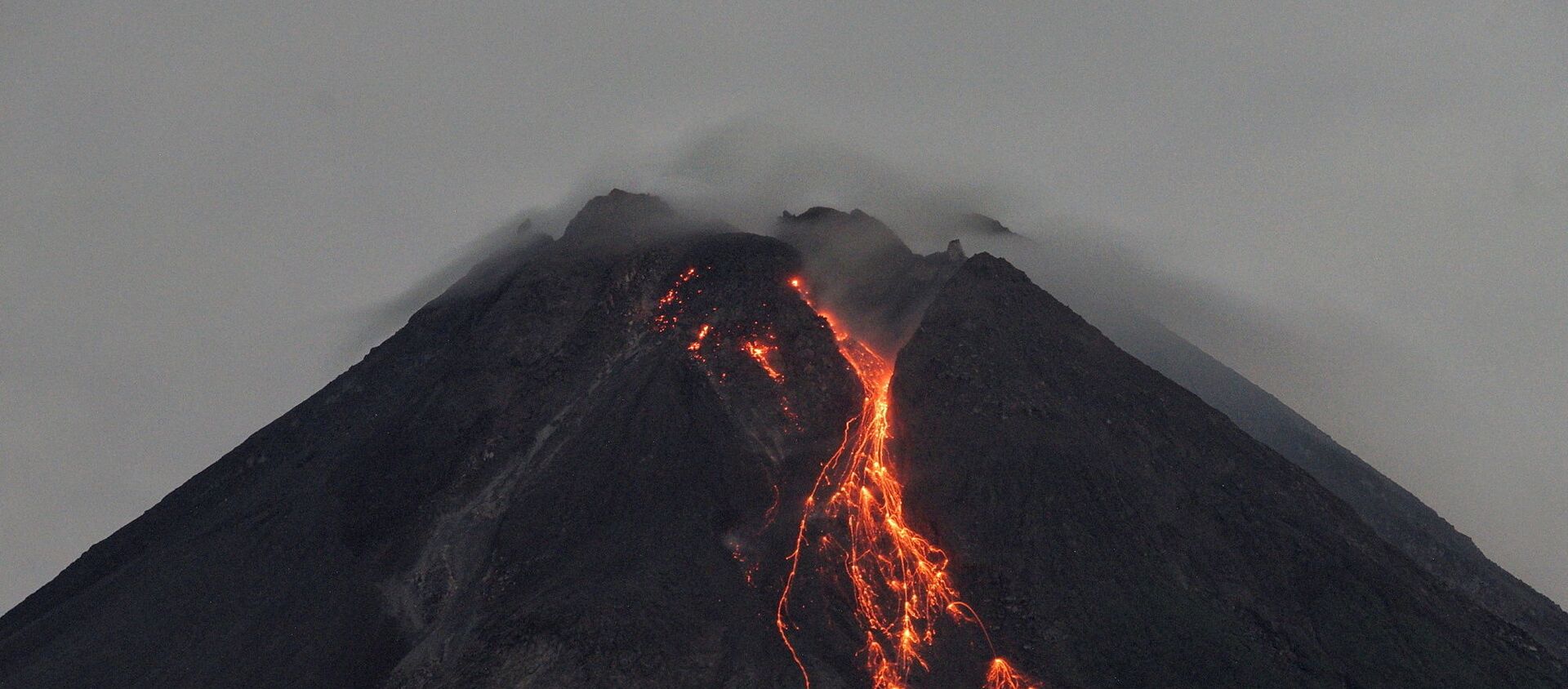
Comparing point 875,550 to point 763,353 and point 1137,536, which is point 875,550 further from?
point 763,353

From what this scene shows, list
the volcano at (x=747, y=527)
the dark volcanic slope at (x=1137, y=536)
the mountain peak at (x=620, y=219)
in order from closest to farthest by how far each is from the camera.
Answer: the dark volcanic slope at (x=1137, y=536)
the volcano at (x=747, y=527)
the mountain peak at (x=620, y=219)

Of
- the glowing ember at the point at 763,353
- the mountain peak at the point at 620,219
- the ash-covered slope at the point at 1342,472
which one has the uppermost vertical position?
the mountain peak at the point at 620,219

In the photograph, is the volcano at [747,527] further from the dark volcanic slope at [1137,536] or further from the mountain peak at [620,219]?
the mountain peak at [620,219]

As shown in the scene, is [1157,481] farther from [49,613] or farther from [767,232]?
[49,613]

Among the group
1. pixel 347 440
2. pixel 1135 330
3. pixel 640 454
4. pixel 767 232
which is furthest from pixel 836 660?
pixel 1135 330

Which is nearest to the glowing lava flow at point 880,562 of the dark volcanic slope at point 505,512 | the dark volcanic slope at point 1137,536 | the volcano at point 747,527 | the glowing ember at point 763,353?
the volcano at point 747,527

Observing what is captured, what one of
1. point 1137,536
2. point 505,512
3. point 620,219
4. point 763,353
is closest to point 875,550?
point 1137,536
